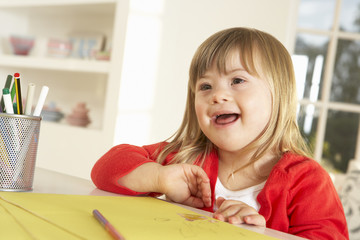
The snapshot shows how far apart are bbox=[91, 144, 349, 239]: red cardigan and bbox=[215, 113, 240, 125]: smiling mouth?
6.1 inches

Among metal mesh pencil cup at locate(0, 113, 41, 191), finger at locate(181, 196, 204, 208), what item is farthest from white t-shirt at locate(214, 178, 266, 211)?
metal mesh pencil cup at locate(0, 113, 41, 191)

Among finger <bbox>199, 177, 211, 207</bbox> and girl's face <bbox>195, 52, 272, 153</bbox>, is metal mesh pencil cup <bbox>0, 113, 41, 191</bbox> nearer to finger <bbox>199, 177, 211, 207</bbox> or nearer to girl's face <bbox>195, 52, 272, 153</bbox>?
finger <bbox>199, 177, 211, 207</bbox>

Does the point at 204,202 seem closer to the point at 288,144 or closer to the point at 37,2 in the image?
the point at 288,144

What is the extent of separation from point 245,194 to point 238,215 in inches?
12.7

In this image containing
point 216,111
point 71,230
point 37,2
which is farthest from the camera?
point 37,2

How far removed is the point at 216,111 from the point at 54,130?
2.21 m

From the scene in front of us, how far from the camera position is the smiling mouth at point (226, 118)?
1.07m

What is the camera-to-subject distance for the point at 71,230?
532 mm

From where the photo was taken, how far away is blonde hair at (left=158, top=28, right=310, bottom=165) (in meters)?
1.09

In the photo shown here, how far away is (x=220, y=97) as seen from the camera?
1035mm

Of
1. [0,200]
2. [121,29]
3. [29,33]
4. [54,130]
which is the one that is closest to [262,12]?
[121,29]

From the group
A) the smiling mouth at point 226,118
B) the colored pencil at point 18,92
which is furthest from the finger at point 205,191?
the colored pencil at point 18,92

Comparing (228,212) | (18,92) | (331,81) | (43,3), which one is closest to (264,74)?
(228,212)

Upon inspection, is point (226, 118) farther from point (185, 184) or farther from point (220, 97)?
point (185, 184)
